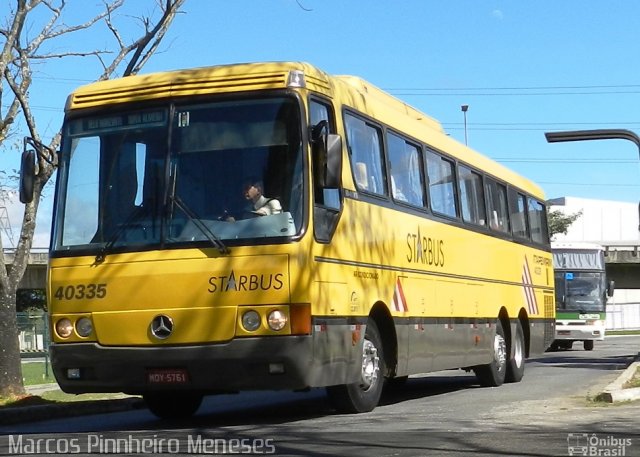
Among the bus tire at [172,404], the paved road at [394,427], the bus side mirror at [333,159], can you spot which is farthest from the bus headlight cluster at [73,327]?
the bus side mirror at [333,159]

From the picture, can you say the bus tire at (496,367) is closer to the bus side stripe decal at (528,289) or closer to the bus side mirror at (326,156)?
the bus side stripe decal at (528,289)

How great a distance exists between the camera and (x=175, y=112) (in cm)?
1183

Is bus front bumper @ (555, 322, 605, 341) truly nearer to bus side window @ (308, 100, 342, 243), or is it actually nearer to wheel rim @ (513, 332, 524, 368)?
wheel rim @ (513, 332, 524, 368)

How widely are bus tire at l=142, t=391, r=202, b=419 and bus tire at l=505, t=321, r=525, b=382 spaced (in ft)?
23.7

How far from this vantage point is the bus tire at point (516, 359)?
19.5m

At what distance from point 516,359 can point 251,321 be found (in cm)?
955

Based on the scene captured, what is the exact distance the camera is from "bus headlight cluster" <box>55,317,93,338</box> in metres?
11.7

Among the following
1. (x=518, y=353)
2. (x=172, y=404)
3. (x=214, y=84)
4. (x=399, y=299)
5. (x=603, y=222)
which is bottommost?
(x=172, y=404)

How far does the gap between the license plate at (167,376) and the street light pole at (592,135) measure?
11.5m

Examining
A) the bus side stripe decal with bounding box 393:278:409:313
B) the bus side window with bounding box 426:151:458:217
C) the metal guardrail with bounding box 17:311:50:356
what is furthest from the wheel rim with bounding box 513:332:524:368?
the metal guardrail with bounding box 17:311:50:356

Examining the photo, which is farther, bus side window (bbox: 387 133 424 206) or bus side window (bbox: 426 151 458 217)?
bus side window (bbox: 426 151 458 217)

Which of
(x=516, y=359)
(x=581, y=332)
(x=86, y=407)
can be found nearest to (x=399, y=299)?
(x=86, y=407)

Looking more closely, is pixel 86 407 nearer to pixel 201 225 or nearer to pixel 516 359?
pixel 201 225

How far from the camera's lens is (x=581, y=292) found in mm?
39375
